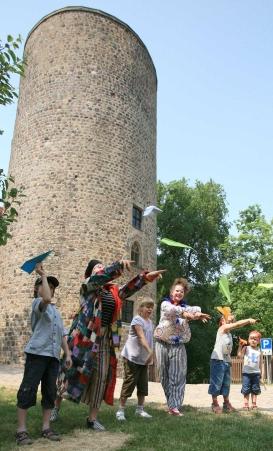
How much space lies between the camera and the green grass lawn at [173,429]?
4402 millimetres

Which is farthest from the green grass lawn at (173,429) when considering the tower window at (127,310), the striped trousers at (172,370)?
the tower window at (127,310)

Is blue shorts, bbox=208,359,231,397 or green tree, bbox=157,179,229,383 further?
green tree, bbox=157,179,229,383

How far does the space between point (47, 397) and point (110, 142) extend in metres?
14.9

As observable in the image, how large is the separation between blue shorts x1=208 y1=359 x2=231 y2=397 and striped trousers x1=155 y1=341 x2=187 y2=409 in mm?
924

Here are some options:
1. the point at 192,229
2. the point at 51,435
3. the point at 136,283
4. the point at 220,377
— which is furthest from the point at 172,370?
the point at 192,229

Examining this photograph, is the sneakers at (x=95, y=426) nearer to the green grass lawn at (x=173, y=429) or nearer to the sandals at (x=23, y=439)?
the green grass lawn at (x=173, y=429)

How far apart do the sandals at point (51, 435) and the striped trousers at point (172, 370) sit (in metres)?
2.18

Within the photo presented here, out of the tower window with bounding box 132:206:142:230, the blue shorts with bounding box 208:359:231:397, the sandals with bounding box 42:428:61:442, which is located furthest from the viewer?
the tower window with bounding box 132:206:142:230

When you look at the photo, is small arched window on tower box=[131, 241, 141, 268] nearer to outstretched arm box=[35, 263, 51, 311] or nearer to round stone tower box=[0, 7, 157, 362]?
round stone tower box=[0, 7, 157, 362]

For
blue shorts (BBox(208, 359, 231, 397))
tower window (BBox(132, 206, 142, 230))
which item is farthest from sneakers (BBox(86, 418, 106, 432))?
tower window (BBox(132, 206, 142, 230))

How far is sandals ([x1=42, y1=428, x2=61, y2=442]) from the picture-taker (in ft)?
15.0

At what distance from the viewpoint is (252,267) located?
2641 centimetres

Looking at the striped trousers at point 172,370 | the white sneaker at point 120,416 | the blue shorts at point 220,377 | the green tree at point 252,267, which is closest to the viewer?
the white sneaker at point 120,416

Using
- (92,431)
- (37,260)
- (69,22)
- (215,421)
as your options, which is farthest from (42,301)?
(69,22)
